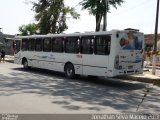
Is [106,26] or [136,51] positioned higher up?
[106,26]

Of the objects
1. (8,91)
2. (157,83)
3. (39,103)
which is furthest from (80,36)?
(39,103)

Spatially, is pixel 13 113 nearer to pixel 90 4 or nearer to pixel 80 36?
pixel 80 36

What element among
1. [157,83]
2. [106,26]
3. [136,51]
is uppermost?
[106,26]

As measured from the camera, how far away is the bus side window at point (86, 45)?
16.7 m

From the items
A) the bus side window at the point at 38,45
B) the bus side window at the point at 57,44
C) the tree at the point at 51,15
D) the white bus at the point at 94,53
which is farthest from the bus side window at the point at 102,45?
the tree at the point at 51,15

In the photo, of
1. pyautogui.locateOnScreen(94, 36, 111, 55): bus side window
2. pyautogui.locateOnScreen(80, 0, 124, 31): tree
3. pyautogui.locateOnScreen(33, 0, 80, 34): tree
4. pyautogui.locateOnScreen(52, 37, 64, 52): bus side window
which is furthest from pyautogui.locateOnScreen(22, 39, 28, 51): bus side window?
pyautogui.locateOnScreen(33, 0, 80, 34): tree

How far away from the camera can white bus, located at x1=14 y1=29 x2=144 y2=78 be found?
15.3 m

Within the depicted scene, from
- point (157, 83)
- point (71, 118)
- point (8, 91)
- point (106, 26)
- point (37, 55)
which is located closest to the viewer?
point (71, 118)

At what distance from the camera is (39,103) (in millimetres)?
9852

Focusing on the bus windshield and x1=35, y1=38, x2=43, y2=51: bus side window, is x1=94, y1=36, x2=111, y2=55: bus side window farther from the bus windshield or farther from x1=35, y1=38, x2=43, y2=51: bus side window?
x1=35, y1=38, x2=43, y2=51: bus side window

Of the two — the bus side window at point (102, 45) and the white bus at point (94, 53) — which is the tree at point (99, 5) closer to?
the white bus at point (94, 53)

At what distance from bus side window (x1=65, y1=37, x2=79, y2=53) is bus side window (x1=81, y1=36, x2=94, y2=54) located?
0.57 metres

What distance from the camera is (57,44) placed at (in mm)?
19625

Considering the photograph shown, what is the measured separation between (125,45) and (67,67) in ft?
14.7
